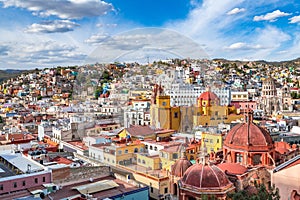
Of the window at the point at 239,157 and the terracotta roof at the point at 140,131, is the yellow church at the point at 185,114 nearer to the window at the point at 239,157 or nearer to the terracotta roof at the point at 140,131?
the terracotta roof at the point at 140,131

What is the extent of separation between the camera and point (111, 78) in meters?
61.3

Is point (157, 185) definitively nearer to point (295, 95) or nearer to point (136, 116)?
point (136, 116)

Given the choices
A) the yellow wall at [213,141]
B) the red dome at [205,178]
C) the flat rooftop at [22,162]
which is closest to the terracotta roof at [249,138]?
the red dome at [205,178]

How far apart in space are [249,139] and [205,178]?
13.8 feet

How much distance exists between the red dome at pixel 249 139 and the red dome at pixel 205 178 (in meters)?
3.36

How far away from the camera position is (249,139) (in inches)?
608

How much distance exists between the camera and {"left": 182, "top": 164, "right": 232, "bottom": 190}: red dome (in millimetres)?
12195

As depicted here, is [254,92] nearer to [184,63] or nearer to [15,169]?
[184,63]

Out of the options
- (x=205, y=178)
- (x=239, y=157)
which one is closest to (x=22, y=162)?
(x=205, y=178)

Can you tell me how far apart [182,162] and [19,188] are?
700 centimetres

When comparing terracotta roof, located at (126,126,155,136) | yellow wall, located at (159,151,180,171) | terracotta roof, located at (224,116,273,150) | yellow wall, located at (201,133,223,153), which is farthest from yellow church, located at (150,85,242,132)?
terracotta roof, located at (224,116,273,150)

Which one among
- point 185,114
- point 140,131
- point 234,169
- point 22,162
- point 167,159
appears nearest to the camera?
point 234,169

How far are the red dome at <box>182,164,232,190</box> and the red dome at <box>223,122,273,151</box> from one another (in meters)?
3.36

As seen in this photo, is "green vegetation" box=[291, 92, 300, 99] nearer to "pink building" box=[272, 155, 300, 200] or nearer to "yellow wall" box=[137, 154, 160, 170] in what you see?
"yellow wall" box=[137, 154, 160, 170]
